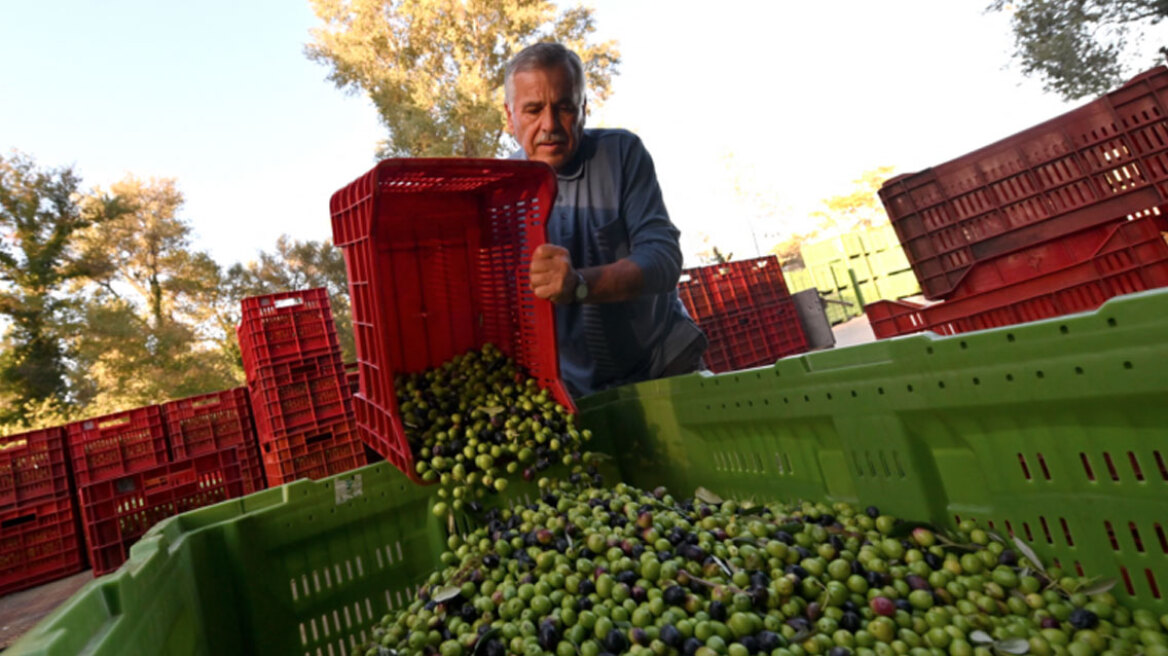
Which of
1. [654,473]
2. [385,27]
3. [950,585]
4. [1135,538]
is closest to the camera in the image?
[1135,538]

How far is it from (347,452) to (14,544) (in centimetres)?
390

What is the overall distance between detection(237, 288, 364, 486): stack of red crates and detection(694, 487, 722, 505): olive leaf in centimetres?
458

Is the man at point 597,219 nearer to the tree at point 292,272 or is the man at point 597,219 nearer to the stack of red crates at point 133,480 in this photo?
the stack of red crates at point 133,480

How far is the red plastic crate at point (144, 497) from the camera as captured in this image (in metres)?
5.55

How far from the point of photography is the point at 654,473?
2252mm

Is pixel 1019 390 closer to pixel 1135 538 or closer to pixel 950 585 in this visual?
pixel 1135 538

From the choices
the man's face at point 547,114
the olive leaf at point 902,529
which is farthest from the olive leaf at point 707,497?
the man's face at point 547,114

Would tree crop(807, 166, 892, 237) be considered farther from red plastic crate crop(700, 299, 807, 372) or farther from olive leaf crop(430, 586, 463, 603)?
olive leaf crop(430, 586, 463, 603)

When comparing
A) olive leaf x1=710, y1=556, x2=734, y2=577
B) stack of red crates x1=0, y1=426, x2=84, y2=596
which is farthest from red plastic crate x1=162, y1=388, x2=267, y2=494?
olive leaf x1=710, y1=556, x2=734, y2=577

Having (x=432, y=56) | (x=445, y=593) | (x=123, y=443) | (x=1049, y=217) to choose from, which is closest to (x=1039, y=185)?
(x=1049, y=217)

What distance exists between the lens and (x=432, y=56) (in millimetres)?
18125

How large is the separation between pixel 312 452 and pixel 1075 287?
6.05 metres

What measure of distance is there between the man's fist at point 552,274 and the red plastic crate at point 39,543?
7310 mm

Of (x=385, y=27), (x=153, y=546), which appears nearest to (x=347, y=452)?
(x=153, y=546)
